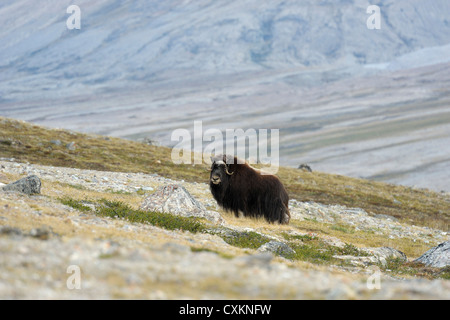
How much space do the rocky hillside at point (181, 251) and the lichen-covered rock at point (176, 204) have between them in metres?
0.04

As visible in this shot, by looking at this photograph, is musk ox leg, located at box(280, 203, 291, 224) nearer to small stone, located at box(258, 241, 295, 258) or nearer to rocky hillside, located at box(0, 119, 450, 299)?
rocky hillside, located at box(0, 119, 450, 299)

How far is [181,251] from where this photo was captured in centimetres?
822

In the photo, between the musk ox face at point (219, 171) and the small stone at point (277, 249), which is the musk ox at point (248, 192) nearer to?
the musk ox face at point (219, 171)

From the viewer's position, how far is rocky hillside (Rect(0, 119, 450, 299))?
6.73 metres

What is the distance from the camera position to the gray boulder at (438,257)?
51.0ft

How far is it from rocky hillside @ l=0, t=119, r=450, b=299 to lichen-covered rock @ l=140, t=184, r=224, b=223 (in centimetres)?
4

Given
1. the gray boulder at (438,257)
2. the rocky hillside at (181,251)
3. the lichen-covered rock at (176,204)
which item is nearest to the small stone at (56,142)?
the rocky hillside at (181,251)

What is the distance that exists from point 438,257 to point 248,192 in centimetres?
708

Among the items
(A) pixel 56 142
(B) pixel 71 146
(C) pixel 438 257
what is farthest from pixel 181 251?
(A) pixel 56 142

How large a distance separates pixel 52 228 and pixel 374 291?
566cm

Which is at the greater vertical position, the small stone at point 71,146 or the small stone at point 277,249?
the small stone at point 71,146
